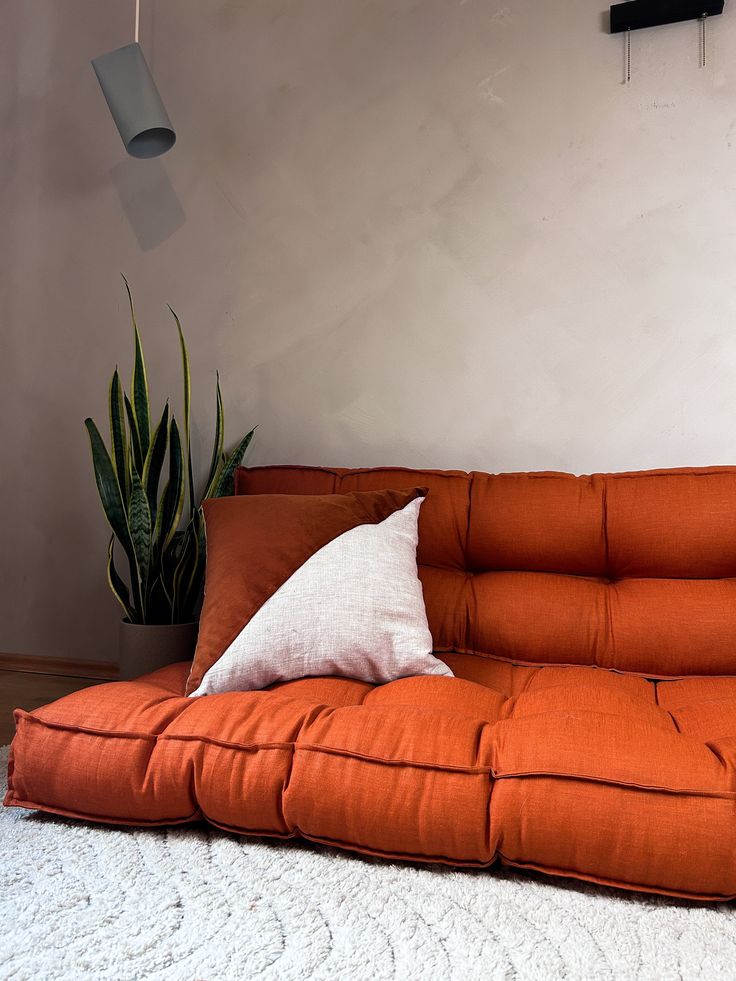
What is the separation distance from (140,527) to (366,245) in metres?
1.07

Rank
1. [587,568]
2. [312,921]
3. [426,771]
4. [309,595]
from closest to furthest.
Answer: [312,921] → [426,771] → [309,595] → [587,568]

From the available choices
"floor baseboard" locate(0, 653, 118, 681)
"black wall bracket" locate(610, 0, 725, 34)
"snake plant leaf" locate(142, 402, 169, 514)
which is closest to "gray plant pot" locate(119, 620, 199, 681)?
"snake plant leaf" locate(142, 402, 169, 514)

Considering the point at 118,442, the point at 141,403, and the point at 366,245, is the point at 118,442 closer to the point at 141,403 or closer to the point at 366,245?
the point at 141,403

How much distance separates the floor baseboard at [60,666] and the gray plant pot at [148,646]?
53 centimetres

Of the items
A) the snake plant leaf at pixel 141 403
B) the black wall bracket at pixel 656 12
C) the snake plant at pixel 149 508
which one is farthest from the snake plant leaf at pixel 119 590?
the black wall bracket at pixel 656 12

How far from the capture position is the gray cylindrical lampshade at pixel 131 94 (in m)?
2.16

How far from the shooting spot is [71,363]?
8.60 ft

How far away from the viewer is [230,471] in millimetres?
2234

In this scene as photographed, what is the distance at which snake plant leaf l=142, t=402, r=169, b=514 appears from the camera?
211 centimetres

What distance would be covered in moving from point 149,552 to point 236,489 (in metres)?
0.29

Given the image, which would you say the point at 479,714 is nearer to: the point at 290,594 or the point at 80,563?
the point at 290,594

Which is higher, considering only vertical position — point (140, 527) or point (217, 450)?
point (217, 450)

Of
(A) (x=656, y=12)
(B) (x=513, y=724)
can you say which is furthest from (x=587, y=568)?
(A) (x=656, y=12)

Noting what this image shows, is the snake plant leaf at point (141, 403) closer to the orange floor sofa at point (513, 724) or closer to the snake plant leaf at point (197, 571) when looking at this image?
the snake plant leaf at point (197, 571)
